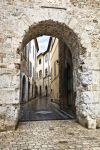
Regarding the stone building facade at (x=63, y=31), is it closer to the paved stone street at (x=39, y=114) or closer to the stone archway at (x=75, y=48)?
the stone archway at (x=75, y=48)

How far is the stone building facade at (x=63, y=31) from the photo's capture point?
15.8ft

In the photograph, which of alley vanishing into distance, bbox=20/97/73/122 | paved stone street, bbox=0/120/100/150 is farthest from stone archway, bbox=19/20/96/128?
alley vanishing into distance, bbox=20/97/73/122

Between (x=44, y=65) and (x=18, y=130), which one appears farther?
(x=44, y=65)

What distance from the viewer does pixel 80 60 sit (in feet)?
17.5

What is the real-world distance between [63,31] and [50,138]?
3194mm

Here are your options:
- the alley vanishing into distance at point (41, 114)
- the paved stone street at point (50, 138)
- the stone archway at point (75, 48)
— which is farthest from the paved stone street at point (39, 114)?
the paved stone street at point (50, 138)

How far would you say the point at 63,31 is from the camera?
570 cm

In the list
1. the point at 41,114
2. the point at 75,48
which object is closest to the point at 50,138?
the point at 75,48

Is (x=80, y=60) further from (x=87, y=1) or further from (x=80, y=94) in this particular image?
(x=87, y=1)

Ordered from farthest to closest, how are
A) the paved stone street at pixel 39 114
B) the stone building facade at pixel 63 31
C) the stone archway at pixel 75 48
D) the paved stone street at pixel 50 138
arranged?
the paved stone street at pixel 39 114 → the stone archway at pixel 75 48 → the stone building facade at pixel 63 31 → the paved stone street at pixel 50 138

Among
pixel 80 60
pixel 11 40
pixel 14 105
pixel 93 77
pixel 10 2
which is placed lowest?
pixel 14 105

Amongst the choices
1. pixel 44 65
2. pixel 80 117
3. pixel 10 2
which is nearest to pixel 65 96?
pixel 80 117

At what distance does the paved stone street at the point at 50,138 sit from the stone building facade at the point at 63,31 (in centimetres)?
46

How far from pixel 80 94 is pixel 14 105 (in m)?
1.83
